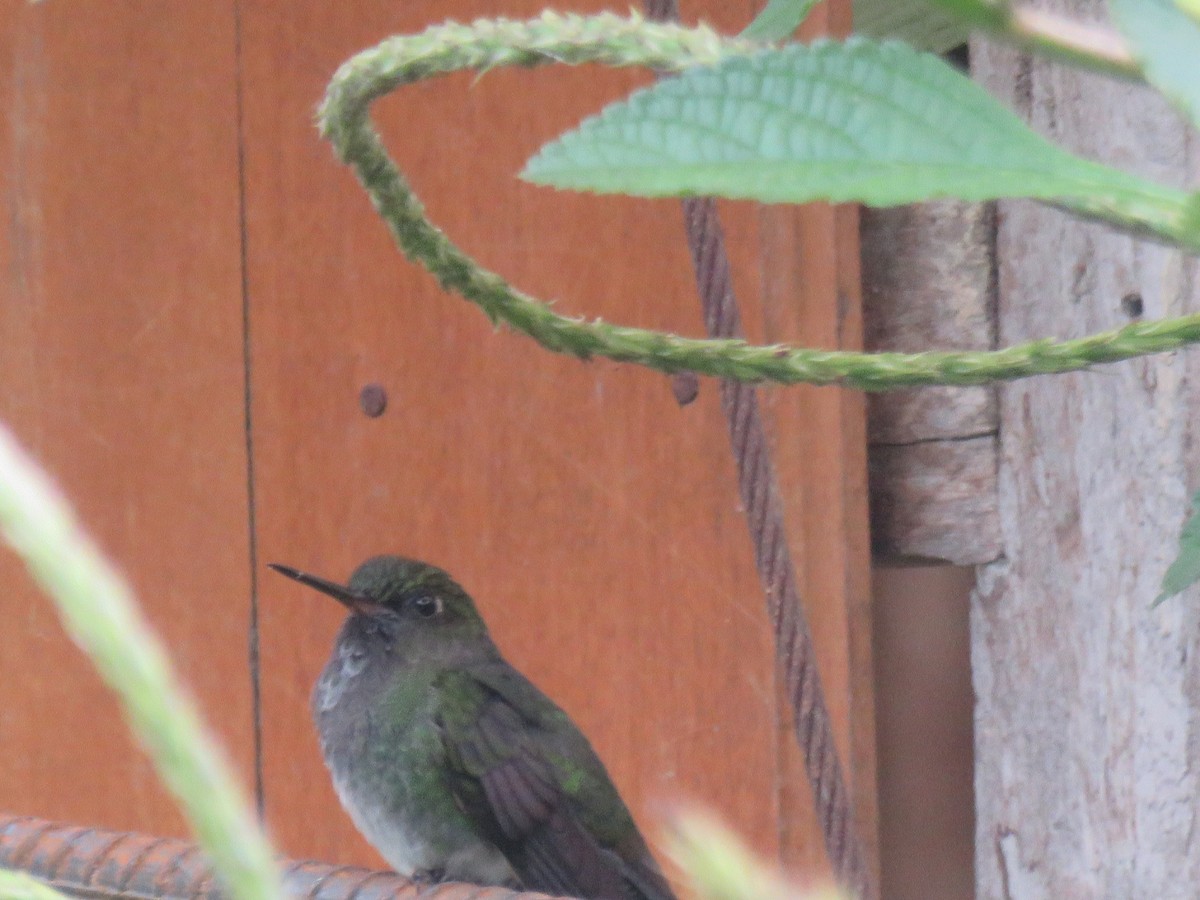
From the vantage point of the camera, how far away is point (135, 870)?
0.87 metres

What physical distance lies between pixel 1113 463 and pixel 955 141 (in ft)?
4.41

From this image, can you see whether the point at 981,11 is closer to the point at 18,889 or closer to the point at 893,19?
the point at 18,889

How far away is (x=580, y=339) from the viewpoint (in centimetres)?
58

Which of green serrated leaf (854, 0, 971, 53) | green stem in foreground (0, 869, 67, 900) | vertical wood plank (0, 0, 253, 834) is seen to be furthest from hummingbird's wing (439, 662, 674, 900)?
green stem in foreground (0, 869, 67, 900)

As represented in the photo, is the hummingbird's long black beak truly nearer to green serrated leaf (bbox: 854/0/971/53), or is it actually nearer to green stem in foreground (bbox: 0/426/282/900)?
green serrated leaf (bbox: 854/0/971/53)

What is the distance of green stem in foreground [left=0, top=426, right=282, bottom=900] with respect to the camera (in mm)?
147

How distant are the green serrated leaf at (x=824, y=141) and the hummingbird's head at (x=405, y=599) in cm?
197

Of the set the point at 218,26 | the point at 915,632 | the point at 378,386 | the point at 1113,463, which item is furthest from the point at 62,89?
the point at 1113,463

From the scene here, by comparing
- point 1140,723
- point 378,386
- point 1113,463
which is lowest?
point 1140,723

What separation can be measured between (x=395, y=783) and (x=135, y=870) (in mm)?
1478

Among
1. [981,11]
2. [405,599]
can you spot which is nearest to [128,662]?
[981,11]

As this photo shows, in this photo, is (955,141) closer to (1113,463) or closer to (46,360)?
(1113,463)

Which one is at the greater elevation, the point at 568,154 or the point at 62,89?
the point at 62,89

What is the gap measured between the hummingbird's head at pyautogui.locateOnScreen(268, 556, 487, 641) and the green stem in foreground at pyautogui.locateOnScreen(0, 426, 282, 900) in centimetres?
211
